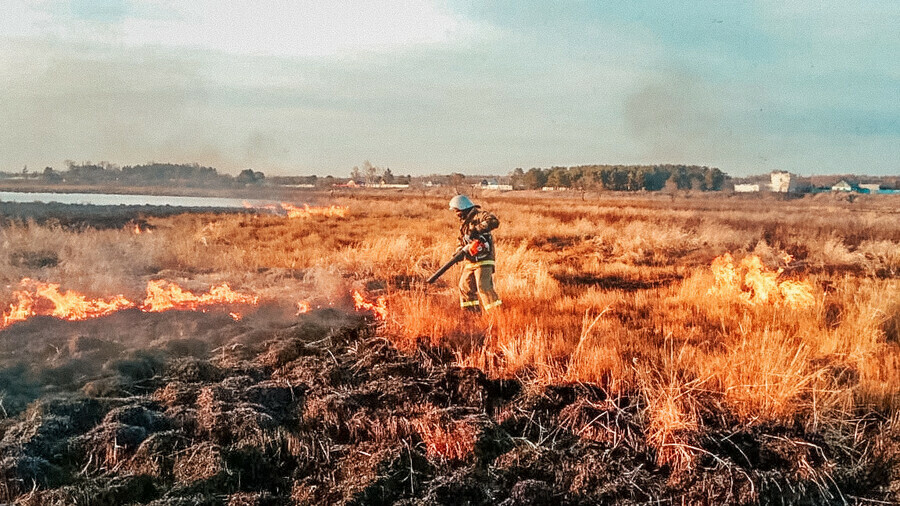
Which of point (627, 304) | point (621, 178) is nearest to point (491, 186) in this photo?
point (621, 178)

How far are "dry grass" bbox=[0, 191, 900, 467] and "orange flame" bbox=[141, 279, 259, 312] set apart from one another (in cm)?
55

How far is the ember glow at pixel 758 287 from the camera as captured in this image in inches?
360

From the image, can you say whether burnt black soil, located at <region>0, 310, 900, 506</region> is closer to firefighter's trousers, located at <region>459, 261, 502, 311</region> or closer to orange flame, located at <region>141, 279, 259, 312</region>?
firefighter's trousers, located at <region>459, 261, 502, 311</region>

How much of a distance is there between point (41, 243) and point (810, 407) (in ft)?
56.9

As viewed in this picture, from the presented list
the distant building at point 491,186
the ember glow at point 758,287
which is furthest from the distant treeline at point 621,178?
the ember glow at point 758,287

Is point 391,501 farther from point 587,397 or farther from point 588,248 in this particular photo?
point 588,248

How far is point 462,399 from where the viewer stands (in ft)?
19.7

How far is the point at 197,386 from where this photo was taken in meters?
6.22

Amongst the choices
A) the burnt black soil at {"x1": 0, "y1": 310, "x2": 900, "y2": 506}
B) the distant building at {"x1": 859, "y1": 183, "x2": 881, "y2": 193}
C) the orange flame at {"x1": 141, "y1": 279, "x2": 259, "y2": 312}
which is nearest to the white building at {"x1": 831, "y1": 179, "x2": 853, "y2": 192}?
the distant building at {"x1": 859, "y1": 183, "x2": 881, "y2": 193}

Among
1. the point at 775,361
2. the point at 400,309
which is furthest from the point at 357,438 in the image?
the point at 775,361

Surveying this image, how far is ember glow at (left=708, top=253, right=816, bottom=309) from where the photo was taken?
9.16m

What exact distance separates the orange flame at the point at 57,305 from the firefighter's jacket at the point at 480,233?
16.5ft

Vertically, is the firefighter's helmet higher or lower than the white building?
lower

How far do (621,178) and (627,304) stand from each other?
5425cm
